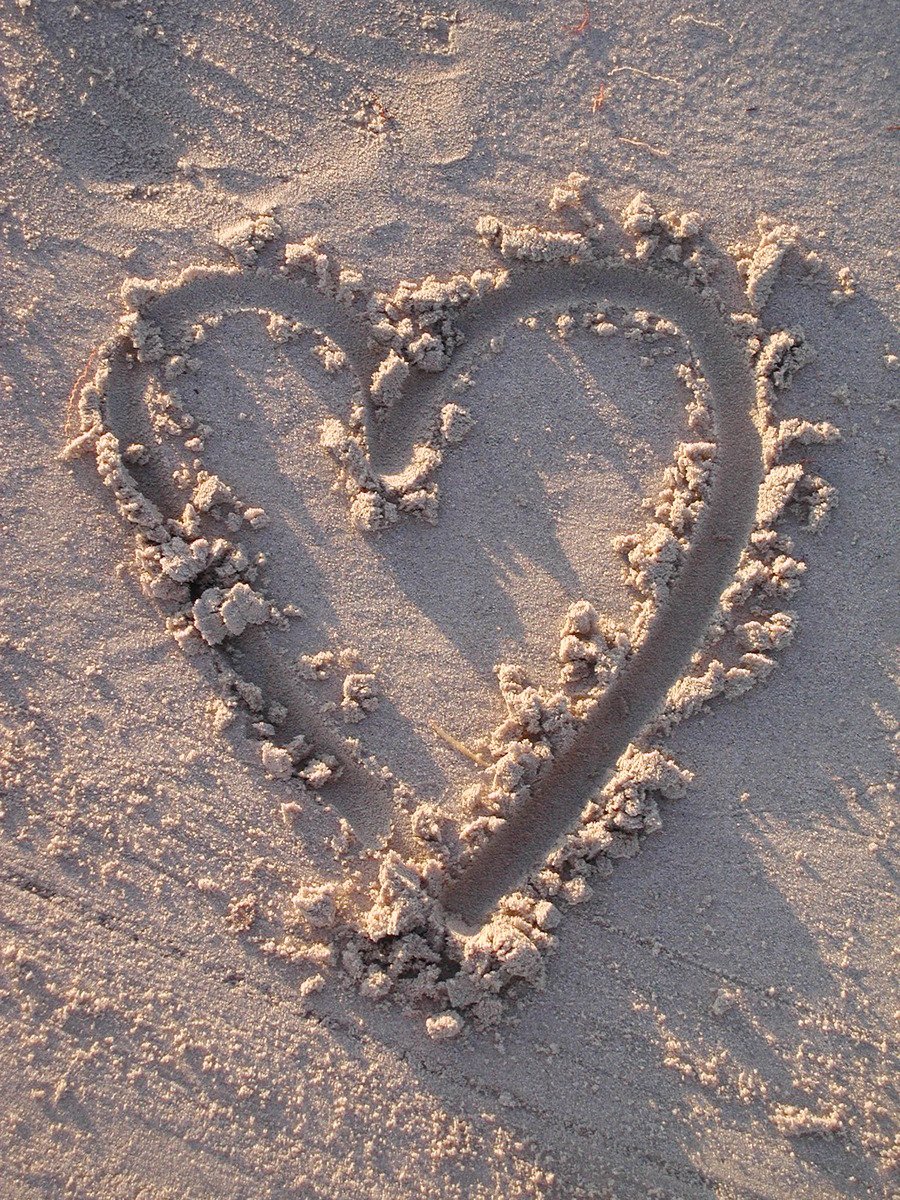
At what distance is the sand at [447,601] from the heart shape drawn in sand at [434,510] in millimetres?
19

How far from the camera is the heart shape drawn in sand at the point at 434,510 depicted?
351 centimetres

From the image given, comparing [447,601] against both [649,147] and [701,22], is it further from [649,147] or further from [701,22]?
[701,22]

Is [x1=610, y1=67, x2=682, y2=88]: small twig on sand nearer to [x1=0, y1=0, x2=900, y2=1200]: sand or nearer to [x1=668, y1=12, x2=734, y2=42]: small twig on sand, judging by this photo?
[x1=0, y1=0, x2=900, y2=1200]: sand

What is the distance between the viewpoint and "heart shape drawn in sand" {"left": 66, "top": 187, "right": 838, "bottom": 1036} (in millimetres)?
3510

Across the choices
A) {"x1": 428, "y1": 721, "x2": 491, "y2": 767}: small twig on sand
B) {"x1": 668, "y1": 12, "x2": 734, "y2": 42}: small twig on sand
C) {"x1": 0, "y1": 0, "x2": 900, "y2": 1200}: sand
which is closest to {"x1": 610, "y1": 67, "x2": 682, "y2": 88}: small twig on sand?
{"x1": 0, "y1": 0, "x2": 900, "y2": 1200}: sand

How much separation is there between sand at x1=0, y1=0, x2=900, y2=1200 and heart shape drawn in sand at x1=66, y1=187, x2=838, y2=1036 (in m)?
0.02

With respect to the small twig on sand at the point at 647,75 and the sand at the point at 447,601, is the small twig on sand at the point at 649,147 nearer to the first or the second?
the sand at the point at 447,601

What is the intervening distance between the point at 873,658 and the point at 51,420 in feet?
12.7

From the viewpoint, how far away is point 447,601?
12.2 ft

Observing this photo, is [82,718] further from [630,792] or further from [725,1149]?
[725,1149]

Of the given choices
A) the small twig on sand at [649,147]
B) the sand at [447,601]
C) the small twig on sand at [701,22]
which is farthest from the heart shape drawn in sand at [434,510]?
the small twig on sand at [701,22]

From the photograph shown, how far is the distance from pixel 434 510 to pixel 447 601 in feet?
1.37

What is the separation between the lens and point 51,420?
3.74 meters

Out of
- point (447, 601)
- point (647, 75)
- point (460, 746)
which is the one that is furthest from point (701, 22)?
point (460, 746)
